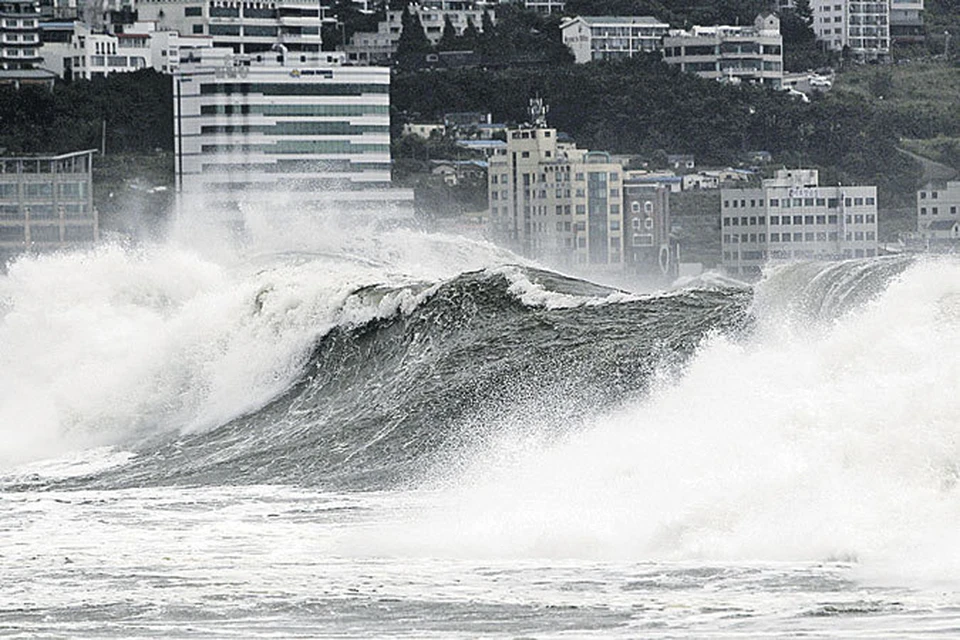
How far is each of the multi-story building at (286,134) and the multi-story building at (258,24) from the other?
503 inches

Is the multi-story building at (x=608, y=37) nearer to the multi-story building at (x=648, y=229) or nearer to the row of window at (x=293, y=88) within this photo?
the row of window at (x=293, y=88)

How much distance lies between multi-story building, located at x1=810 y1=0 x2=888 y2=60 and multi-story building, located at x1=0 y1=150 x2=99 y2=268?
50621mm

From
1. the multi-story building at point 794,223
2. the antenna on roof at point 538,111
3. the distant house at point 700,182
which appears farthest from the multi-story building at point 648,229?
the antenna on roof at point 538,111

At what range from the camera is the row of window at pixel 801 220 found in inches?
3273

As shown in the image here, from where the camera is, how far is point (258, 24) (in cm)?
10781

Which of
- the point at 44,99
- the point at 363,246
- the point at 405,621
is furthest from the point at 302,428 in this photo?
the point at 44,99

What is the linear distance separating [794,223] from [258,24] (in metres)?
35.5

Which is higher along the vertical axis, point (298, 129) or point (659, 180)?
point (298, 129)

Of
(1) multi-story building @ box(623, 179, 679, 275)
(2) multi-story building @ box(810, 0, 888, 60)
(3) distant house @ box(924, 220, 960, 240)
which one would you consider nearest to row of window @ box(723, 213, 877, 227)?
(1) multi-story building @ box(623, 179, 679, 275)

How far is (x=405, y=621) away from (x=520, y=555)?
6.37 feet

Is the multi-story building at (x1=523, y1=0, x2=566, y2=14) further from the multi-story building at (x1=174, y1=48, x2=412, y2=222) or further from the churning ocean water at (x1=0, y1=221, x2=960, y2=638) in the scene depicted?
the churning ocean water at (x1=0, y1=221, x2=960, y2=638)

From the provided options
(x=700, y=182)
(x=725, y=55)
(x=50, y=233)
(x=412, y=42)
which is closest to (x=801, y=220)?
(x=700, y=182)

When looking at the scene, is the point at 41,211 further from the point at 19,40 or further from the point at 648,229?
the point at 648,229

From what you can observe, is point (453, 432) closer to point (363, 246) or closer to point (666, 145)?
point (363, 246)
